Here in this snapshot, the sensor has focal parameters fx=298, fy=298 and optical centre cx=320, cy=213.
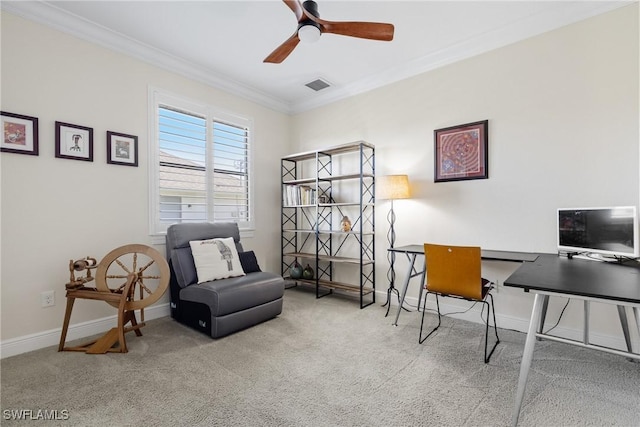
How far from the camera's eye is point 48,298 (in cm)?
249

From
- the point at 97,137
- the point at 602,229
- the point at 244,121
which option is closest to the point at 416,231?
the point at 602,229

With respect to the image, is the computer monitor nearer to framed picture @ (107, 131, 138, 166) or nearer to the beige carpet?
the beige carpet

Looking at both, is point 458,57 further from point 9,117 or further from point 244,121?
point 9,117

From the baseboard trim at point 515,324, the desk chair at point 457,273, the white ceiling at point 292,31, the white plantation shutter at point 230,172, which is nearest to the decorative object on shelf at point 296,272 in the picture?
the white plantation shutter at point 230,172

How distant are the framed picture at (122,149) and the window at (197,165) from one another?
0.18 metres

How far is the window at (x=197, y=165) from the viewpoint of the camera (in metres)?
3.21

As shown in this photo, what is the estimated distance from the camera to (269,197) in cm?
437

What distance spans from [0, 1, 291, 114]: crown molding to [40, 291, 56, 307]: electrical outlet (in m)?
2.24

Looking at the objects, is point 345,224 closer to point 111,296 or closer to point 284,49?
point 284,49

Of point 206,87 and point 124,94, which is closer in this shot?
point 124,94

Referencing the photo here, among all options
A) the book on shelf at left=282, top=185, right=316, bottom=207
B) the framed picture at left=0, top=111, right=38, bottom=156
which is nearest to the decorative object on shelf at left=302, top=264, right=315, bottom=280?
the book on shelf at left=282, top=185, right=316, bottom=207

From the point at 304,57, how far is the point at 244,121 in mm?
1262

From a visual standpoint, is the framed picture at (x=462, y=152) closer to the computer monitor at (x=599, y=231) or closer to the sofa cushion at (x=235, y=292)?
the computer monitor at (x=599, y=231)

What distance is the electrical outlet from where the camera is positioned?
2.46 meters
